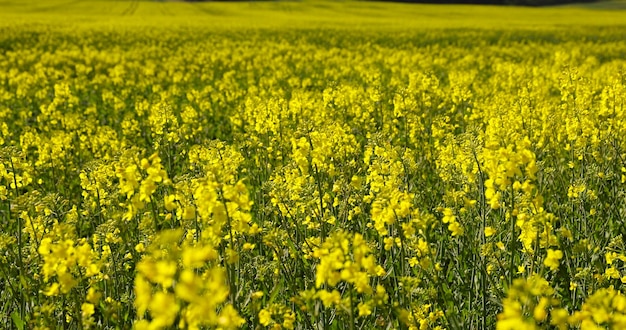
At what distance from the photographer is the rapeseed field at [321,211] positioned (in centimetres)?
226

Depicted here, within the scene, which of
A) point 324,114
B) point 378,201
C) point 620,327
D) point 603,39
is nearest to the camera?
point 620,327

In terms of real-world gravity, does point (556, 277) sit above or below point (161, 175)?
below

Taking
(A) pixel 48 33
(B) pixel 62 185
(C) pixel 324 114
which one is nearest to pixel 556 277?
(C) pixel 324 114

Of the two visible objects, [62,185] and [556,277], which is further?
[62,185]

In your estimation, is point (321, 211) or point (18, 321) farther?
point (321, 211)

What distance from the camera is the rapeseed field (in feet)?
7.40

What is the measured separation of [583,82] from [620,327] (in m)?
5.39

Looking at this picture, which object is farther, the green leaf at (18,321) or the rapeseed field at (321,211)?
the green leaf at (18,321)

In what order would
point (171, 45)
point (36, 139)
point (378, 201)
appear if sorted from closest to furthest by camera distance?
1. point (378, 201)
2. point (36, 139)
3. point (171, 45)

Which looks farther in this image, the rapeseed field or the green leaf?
the green leaf

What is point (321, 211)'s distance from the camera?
350 centimetres

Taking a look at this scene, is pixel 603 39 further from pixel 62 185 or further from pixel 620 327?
pixel 620 327

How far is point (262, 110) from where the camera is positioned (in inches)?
236

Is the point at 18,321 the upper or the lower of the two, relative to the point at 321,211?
lower
